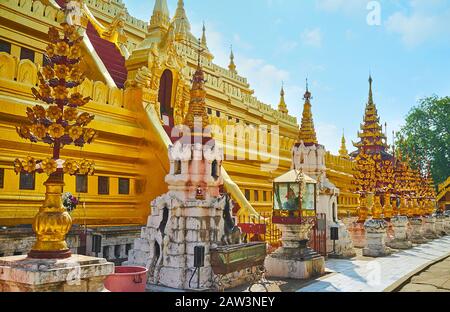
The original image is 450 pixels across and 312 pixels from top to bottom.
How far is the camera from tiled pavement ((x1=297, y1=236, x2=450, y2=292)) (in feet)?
38.0

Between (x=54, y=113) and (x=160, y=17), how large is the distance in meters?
15.6

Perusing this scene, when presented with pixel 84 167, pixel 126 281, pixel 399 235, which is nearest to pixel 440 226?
pixel 399 235

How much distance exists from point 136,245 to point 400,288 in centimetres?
712

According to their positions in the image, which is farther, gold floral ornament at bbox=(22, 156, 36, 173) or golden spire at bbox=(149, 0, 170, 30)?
golden spire at bbox=(149, 0, 170, 30)

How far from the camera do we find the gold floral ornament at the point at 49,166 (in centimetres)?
597

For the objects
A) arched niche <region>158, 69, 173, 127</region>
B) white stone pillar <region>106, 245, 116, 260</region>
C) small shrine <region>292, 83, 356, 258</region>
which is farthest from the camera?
arched niche <region>158, 69, 173, 127</region>

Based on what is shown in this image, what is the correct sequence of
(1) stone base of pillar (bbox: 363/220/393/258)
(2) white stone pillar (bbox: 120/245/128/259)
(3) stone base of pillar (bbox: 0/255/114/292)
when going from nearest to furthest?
(3) stone base of pillar (bbox: 0/255/114/292) → (2) white stone pillar (bbox: 120/245/128/259) → (1) stone base of pillar (bbox: 363/220/393/258)

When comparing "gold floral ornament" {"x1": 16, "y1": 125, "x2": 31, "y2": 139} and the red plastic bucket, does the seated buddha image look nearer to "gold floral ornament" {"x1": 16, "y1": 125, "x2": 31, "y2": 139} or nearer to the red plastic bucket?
the red plastic bucket

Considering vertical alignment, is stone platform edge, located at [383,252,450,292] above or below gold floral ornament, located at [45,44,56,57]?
below

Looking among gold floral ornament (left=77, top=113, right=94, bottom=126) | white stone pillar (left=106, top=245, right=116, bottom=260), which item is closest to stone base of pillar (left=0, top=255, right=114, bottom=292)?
gold floral ornament (left=77, top=113, right=94, bottom=126)

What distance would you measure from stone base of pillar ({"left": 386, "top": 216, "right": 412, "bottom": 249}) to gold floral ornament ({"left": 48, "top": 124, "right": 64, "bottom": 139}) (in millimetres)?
20430

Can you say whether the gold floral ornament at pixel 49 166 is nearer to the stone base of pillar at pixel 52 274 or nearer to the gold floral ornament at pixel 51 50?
the stone base of pillar at pixel 52 274

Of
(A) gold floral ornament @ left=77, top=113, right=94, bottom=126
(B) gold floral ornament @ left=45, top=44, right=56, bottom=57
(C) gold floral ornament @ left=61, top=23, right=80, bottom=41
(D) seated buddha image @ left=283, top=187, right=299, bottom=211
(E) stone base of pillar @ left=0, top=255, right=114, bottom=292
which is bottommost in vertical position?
(E) stone base of pillar @ left=0, top=255, right=114, bottom=292
